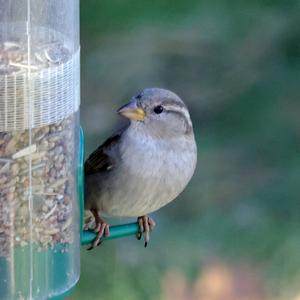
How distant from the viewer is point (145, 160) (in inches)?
192

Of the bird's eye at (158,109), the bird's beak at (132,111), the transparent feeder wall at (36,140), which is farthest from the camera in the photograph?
the bird's eye at (158,109)

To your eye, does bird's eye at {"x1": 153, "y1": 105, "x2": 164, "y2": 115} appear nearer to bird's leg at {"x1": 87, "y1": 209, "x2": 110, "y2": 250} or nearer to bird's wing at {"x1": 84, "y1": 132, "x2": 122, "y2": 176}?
bird's wing at {"x1": 84, "y1": 132, "x2": 122, "y2": 176}

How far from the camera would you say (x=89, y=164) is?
197 inches

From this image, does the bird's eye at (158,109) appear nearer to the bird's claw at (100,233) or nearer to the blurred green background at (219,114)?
the bird's claw at (100,233)

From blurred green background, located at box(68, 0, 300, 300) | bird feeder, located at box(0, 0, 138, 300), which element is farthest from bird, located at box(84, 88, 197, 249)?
blurred green background, located at box(68, 0, 300, 300)

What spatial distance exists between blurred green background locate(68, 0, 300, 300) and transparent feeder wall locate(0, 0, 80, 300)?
3066 mm

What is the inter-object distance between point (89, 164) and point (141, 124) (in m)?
0.25

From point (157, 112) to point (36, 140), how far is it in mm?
747

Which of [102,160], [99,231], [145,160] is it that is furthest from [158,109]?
[99,231]

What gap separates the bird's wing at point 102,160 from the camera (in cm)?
496

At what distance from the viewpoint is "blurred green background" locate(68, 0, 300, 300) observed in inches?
297

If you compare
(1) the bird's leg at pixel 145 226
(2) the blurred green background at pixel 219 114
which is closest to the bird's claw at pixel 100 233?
(1) the bird's leg at pixel 145 226

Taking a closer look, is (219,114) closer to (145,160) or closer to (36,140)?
(145,160)

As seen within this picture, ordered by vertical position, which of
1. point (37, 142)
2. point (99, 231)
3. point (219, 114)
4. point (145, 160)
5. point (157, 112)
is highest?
point (37, 142)
